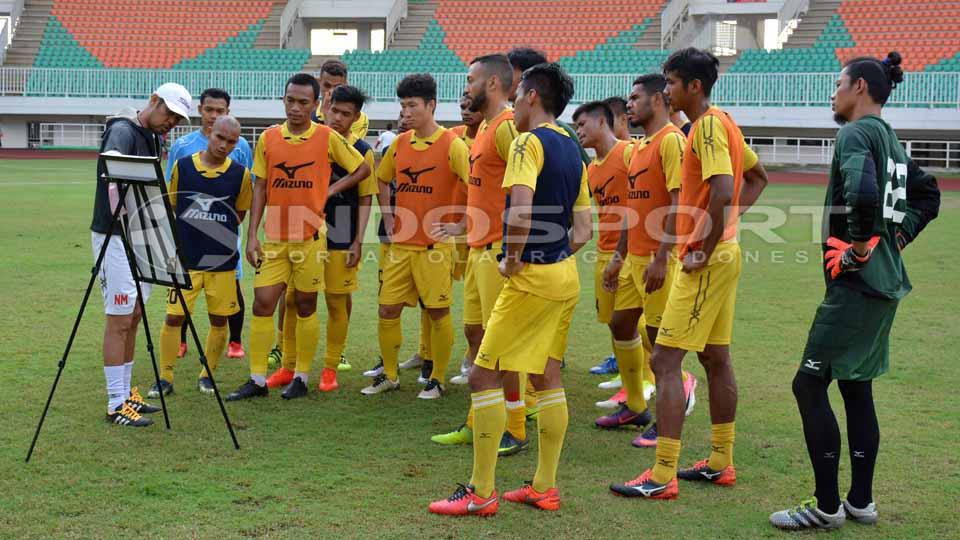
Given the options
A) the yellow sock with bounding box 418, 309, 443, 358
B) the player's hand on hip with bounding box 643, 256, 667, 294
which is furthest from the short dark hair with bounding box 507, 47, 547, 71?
the yellow sock with bounding box 418, 309, 443, 358

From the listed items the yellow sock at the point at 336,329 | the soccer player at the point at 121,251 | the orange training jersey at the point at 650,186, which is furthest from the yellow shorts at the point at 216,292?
the orange training jersey at the point at 650,186

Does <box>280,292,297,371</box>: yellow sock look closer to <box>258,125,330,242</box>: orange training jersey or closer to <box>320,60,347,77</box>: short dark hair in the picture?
<box>258,125,330,242</box>: orange training jersey

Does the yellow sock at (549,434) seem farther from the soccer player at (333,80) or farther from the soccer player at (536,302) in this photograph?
the soccer player at (333,80)

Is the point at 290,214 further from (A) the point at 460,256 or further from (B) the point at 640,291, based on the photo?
(B) the point at 640,291

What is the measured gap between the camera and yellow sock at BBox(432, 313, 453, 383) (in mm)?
7297

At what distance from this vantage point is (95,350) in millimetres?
8297

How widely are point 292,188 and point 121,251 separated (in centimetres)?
135

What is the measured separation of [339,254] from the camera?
751 cm

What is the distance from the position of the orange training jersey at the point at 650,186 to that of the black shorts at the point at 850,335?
1586mm

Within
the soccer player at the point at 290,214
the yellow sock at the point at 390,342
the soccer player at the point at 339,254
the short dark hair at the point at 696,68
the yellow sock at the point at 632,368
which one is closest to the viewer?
the short dark hair at the point at 696,68

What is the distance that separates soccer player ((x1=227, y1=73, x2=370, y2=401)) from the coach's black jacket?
957 mm

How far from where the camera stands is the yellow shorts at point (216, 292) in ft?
23.7

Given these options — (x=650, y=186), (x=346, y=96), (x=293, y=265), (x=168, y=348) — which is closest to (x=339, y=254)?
(x=293, y=265)

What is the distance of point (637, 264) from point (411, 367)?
252 cm
